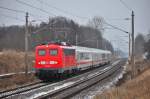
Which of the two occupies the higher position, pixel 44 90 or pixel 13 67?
pixel 13 67

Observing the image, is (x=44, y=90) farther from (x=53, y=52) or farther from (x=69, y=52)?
(x=69, y=52)

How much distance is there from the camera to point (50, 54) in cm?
3152

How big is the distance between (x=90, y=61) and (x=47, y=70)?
19167 millimetres

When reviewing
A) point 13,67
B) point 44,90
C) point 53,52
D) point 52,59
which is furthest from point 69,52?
point 13,67

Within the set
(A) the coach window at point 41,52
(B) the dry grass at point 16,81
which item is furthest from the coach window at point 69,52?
(B) the dry grass at point 16,81

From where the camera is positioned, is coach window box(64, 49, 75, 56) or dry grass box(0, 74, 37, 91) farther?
coach window box(64, 49, 75, 56)

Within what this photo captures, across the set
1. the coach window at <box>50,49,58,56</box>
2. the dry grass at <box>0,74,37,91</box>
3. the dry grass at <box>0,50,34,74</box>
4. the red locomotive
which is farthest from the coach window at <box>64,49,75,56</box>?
the dry grass at <box>0,50,34,74</box>

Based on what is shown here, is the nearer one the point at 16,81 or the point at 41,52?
the point at 16,81

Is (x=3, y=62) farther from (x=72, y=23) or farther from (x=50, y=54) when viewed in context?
(x=72, y=23)

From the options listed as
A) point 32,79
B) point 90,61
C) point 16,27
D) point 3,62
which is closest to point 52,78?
point 32,79

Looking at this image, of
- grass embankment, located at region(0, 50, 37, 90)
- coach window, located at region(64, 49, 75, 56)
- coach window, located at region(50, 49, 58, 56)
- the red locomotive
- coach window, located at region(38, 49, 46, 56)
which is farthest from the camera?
coach window, located at region(64, 49, 75, 56)

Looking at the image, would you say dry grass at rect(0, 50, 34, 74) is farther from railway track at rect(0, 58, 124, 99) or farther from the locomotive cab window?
railway track at rect(0, 58, 124, 99)

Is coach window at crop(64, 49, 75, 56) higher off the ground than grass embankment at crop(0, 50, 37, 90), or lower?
higher

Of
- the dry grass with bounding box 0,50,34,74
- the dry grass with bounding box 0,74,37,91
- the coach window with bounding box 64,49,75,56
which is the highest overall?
the coach window with bounding box 64,49,75,56
